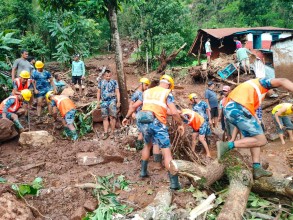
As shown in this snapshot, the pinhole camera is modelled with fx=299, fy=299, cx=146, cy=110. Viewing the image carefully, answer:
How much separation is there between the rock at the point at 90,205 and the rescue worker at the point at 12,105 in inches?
159

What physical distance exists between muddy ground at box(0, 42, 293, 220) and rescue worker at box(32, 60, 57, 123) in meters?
0.58

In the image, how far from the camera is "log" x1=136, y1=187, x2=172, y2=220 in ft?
11.5

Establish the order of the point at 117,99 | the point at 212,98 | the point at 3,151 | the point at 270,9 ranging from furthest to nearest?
the point at 270,9 → the point at 212,98 → the point at 117,99 → the point at 3,151

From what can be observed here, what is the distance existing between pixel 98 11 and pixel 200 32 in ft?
42.3

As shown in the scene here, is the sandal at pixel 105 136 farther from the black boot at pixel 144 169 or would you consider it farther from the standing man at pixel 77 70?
the standing man at pixel 77 70

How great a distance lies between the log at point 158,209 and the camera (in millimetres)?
3499

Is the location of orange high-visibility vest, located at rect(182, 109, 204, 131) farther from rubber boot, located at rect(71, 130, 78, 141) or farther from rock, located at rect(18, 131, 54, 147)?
rock, located at rect(18, 131, 54, 147)

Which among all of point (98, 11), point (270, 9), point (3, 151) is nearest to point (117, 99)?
point (98, 11)

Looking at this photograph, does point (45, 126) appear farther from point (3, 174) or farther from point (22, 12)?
point (22, 12)

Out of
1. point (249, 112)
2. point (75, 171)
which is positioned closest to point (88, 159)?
point (75, 171)

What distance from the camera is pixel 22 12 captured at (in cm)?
1838

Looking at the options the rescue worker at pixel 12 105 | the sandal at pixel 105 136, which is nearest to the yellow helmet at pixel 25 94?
the rescue worker at pixel 12 105

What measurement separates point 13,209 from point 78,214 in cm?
81

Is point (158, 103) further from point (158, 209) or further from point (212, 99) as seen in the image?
point (212, 99)
